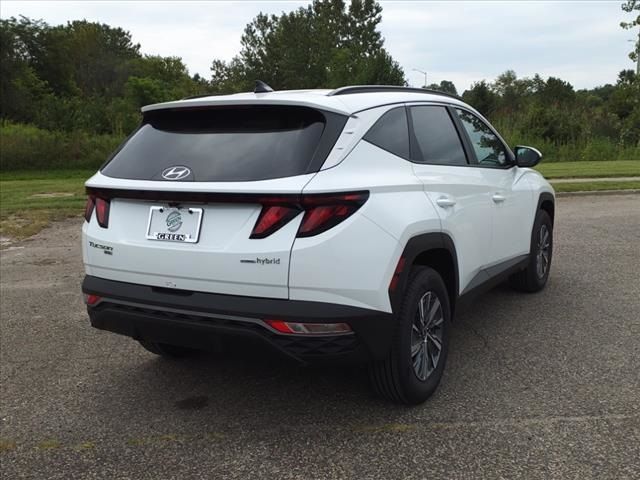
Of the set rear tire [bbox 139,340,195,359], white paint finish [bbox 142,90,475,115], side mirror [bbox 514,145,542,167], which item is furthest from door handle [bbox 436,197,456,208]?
rear tire [bbox 139,340,195,359]

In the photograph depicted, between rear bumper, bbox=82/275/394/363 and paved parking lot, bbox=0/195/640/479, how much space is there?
17 centimetres

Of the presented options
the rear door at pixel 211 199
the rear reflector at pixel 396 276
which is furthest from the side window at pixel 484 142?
the rear door at pixel 211 199

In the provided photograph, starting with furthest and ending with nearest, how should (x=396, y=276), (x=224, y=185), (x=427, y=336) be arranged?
(x=427, y=336), (x=396, y=276), (x=224, y=185)

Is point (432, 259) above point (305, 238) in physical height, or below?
below

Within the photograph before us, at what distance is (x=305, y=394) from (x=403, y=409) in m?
0.58

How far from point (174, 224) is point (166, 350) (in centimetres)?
137

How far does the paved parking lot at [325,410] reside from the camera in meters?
2.82

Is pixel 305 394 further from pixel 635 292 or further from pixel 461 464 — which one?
pixel 635 292

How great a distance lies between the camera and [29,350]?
4.44 meters

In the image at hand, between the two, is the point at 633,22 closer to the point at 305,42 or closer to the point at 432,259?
the point at 432,259

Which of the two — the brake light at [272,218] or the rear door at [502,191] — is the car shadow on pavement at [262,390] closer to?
the brake light at [272,218]

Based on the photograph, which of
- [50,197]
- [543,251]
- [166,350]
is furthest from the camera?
[50,197]

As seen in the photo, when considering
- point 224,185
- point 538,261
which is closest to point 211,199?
point 224,185

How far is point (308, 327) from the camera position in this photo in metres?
2.79
